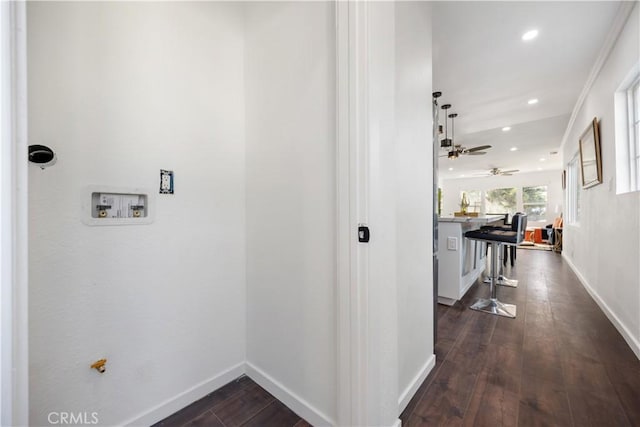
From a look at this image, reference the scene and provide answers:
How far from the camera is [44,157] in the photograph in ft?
3.11

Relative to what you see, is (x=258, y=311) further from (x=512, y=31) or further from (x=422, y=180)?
(x=512, y=31)

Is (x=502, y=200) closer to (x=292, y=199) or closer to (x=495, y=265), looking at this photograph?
(x=495, y=265)

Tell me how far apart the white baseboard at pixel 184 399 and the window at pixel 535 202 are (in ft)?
38.2

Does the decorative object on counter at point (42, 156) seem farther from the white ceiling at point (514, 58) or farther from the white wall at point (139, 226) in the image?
the white ceiling at point (514, 58)

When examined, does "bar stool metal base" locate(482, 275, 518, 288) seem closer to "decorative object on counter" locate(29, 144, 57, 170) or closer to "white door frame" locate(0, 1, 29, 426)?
"white door frame" locate(0, 1, 29, 426)

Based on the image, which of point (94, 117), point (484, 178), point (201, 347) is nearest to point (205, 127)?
point (94, 117)

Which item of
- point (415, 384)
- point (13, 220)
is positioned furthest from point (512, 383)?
point (13, 220)

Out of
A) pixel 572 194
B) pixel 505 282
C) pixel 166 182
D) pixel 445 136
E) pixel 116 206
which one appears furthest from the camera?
pixel 445 136

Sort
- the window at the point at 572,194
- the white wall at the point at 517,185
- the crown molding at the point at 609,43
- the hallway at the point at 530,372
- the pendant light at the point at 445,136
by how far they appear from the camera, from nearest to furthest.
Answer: the hallway at the point at 530,372 → the crown molding at the point at 609,43 → the pendant light at the point at 445,136 → the window at the point at 572,194 → the white wall at the point at 517,185

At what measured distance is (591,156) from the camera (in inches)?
117

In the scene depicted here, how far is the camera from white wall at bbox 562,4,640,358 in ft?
6.32

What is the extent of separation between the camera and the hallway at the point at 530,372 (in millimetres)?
1282

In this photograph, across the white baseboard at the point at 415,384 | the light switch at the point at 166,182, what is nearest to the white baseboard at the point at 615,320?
the white baseboard at the point at 415,384

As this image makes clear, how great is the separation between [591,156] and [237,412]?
14.5ft
